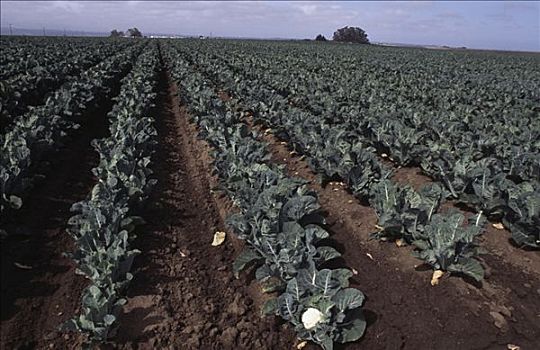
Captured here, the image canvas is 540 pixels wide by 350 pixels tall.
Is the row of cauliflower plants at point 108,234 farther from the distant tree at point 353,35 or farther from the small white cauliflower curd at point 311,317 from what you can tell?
the distant tree at point 353,35

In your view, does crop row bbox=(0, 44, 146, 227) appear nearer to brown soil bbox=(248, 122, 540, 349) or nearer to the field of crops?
the field of crops

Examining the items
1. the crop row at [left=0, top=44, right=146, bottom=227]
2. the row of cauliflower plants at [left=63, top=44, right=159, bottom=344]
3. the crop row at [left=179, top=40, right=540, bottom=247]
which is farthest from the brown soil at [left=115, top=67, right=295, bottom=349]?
the crop row at [left=179, top=40, right=540, bottom=247]

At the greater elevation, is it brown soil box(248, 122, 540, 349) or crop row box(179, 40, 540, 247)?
crop row box(179, 40, 540, 247)

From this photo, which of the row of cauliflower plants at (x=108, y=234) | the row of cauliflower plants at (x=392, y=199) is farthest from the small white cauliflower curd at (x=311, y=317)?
the row of cauliflower plants at (x=392, y=199)

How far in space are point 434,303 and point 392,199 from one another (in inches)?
54.9

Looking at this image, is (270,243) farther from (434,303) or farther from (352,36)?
(352,36)

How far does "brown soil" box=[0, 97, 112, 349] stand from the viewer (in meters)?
3.58

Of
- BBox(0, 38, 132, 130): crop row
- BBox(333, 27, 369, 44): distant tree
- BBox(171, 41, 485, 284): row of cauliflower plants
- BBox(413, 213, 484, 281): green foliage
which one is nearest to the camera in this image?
BBox(413, 213, 484, 281): green foliage

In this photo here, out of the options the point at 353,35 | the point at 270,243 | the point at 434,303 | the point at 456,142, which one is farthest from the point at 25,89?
the point at 353,35

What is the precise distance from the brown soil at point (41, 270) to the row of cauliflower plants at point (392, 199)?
132 inches

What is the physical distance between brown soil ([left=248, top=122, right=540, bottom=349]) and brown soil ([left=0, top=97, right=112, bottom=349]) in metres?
2.53

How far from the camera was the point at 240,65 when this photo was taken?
23.3 metres

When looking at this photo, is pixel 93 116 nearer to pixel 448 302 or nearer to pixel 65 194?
pixel 65 194

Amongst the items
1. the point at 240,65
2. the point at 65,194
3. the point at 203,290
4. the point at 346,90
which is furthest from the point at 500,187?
the point at 240,65
